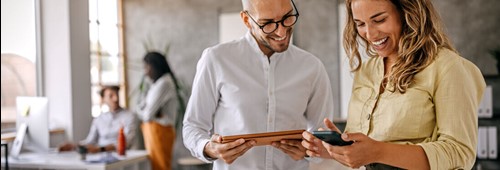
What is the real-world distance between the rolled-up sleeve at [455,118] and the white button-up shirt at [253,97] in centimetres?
61

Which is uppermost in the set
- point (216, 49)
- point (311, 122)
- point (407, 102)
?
point (216, 49)

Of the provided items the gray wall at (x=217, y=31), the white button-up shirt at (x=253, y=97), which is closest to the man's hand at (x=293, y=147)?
the white button-up shirt at (x=253, y=97)

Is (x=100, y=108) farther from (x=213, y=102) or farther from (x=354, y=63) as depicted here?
(x=354, y=63)

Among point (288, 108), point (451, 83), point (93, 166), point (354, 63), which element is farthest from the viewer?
point (93, 166)

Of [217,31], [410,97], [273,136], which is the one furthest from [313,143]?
[217,31]

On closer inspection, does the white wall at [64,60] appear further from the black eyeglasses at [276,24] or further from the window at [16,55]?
the black eyeglasses at [276,24]

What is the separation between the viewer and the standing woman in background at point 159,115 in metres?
5.05

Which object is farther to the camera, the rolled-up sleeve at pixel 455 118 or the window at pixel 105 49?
the window at pixel 105 49

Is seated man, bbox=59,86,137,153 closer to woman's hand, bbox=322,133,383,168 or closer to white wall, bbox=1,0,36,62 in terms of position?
white wall, bbox=1,0,36,62

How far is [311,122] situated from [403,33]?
607mm

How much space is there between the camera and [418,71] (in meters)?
1.19

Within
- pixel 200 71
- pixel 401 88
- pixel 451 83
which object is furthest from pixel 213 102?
pixel 451 83

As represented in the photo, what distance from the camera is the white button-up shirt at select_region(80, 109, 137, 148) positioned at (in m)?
4.80

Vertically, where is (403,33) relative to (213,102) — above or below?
above
